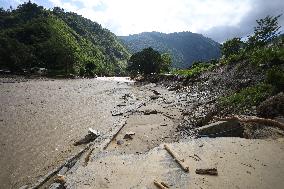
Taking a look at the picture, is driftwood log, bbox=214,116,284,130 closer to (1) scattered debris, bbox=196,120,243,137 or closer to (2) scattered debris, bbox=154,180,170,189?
(1) scattered debris, bbox=196,120,243,137

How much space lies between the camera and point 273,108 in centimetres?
1326

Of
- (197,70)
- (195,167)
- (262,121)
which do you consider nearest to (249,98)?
(262,121)

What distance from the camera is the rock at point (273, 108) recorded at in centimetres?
1295

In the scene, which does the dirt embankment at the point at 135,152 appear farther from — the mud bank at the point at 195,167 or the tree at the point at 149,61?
the tree at the point at 149,61

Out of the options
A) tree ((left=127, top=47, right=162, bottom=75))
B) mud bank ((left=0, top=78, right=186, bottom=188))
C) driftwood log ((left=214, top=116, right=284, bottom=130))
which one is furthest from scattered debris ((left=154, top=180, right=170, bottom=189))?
tree ((left=127, top=47, right=162, bottom=75))

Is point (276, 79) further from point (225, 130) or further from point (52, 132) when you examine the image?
point (52, 132)

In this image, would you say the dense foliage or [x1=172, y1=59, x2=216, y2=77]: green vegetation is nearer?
the dense foliage

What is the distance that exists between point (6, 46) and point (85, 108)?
51734 millimetres

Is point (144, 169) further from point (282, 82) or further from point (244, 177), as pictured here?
point (282, 82)

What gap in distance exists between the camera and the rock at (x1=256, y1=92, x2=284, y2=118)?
13.0m

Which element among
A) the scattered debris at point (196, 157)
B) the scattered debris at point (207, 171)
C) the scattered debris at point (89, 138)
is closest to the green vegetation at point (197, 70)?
the scattered debris at point (89, 138)

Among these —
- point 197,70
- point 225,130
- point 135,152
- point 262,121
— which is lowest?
point 135,152

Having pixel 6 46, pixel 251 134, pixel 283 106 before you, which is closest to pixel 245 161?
pixel 251 134

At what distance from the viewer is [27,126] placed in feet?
56.3
